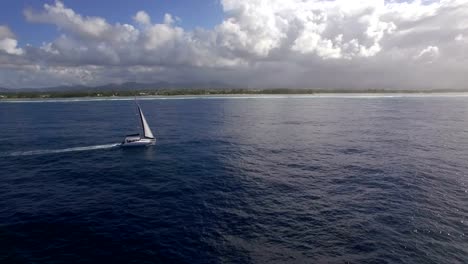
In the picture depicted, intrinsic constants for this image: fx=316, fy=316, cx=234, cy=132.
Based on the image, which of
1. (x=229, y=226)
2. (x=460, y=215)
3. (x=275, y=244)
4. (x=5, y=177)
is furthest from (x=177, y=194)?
(x=460, y=215)

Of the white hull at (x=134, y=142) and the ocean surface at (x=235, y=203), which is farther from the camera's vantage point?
the white hull at (x=134, y=142)

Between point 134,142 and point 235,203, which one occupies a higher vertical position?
point 134,142

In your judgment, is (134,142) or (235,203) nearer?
(235,203)

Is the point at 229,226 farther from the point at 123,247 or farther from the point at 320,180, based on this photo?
the point at 320,180

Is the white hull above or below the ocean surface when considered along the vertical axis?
above

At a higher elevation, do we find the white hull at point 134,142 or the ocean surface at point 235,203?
the white hull at point 134,142

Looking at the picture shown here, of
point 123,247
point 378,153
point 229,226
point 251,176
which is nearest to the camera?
point 123,247

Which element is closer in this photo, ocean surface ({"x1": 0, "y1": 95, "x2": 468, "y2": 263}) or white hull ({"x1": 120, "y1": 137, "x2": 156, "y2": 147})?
ocean surface ({"x1": 0, "y1": 95, "x2": 468, "y2": 263})

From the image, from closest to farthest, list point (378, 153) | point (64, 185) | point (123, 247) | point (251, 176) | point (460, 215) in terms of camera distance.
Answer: point (123, 247) < point (460, 215) < point (64, 185) < point (251, 176) < point (378, 153)
